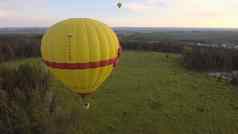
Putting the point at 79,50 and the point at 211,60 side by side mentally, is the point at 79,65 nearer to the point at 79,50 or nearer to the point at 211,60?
the point at 79,50

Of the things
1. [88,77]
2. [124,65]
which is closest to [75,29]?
[88,77]

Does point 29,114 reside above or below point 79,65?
below

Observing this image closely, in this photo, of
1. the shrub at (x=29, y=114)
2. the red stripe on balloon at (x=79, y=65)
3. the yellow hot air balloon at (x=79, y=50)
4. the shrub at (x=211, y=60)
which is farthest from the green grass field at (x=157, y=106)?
the shrub at (x=211, y=60)

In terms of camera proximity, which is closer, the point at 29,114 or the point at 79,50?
the point at 29,114

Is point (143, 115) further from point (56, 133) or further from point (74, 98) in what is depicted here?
point (56, 133)

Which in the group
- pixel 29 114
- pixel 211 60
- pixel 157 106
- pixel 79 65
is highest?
pixel 79 65

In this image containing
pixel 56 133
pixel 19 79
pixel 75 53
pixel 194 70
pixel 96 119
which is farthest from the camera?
pixel 194 70

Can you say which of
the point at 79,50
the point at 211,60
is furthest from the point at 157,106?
the point at 211,60

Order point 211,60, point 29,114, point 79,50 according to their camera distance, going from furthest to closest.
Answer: point 211,60, point 79,50, point 29,114
